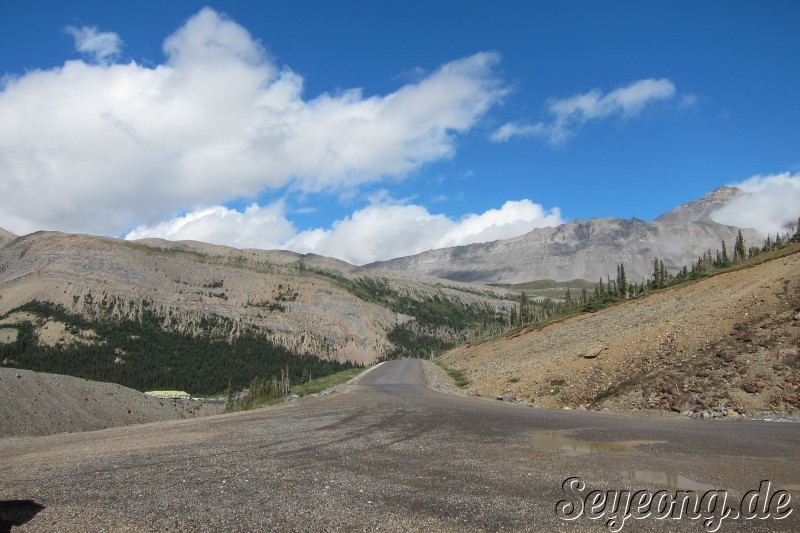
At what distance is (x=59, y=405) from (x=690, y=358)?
47295 millimetres

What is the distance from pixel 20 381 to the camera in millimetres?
39250

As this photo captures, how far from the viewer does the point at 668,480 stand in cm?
1119

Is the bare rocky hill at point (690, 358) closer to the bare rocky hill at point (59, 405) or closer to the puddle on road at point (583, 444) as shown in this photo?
the puddle on road at point (583, 444)

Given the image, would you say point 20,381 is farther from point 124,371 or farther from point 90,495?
point 124,371

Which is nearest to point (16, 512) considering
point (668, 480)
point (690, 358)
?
point (668, 480)

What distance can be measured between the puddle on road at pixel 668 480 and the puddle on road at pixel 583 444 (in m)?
2.78

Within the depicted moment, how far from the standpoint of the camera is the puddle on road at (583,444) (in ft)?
48.8

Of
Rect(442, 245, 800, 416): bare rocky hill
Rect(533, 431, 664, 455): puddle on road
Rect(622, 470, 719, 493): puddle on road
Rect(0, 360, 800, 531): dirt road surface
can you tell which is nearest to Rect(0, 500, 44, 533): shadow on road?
Rect(0, 360, 800, 531): dirt road surface

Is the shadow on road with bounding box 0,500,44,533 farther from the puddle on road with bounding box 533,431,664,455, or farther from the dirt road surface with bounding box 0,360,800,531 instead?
the puddle on road with bounding box 533,431,664,455

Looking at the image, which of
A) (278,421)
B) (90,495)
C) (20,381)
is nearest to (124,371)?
(20,381)

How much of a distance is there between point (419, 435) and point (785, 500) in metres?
11.8

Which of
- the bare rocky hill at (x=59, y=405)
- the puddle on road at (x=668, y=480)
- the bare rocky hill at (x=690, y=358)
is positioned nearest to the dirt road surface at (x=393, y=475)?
the puddle on road at (x=668, y=480)

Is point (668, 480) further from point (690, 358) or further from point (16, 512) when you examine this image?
point (690, 358)

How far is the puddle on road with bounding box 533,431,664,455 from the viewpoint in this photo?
14883 millimetres
